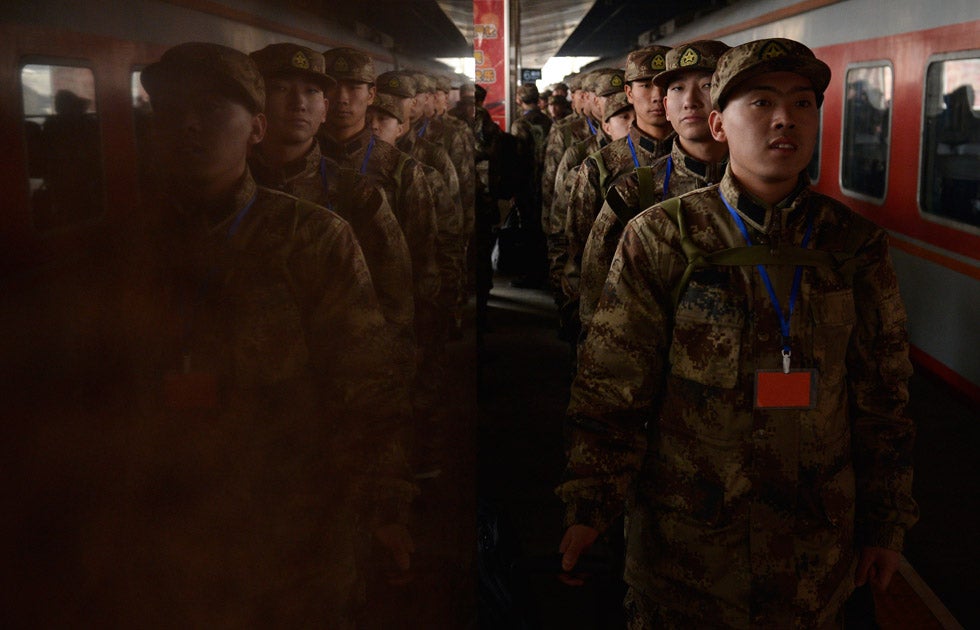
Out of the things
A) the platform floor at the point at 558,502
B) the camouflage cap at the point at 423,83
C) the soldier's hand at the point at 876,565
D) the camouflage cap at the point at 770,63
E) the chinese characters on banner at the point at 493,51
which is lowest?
the platform floor at the point at 558,502

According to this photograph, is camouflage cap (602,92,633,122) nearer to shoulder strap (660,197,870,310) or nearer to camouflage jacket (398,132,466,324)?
shoulder strap (660,197,870,310)

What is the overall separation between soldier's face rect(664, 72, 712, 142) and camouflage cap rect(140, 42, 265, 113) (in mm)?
2497

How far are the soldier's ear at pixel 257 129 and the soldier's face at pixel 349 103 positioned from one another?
0.10m

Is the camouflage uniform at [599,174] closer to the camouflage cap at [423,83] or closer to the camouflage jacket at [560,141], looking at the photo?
the camouflage cap at [423,83]

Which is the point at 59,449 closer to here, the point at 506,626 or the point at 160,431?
the point at 160,431

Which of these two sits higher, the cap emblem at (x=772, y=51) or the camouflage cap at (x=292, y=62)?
the cap emblem at (x=772, y=51)

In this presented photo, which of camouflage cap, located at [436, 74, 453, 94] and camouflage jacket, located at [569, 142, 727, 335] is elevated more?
camouflage cap, located at [436, 74, 453, 94]

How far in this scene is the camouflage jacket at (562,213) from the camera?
4.70 meters

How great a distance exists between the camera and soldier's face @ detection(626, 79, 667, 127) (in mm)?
3957

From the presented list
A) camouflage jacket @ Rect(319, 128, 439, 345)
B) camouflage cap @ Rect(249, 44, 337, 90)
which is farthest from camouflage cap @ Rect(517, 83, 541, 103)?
camouflage cap @ Rect(249, 44, 337, 90)

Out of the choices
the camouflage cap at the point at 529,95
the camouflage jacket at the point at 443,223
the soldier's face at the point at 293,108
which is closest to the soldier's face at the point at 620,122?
the camouflage jacket at the point at 443,223

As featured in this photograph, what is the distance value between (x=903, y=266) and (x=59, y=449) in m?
6.30

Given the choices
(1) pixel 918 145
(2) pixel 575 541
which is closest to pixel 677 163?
(2) pixel 575 541

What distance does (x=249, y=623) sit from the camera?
0.80 meters
